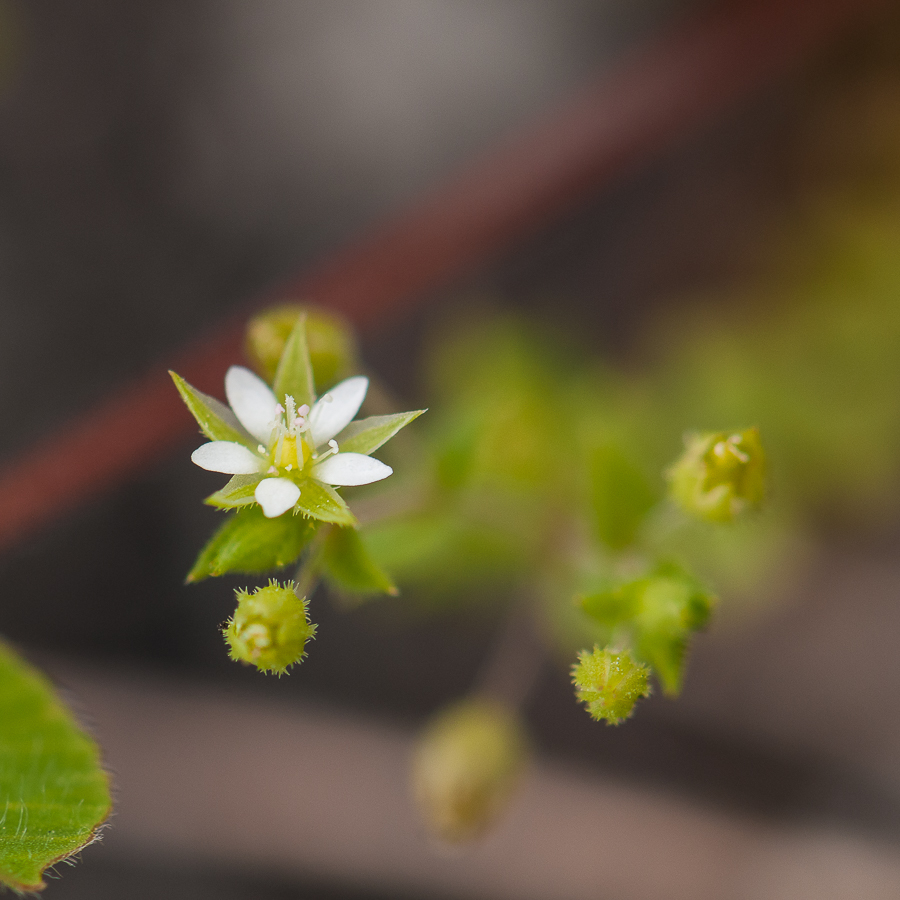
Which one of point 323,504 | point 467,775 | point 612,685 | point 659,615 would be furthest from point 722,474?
point 467,775

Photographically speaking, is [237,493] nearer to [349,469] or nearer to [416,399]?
[349,469]

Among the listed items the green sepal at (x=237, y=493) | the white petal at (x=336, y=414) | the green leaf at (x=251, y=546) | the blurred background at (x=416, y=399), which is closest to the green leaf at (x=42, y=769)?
the green leaf at (x=251, y=546)

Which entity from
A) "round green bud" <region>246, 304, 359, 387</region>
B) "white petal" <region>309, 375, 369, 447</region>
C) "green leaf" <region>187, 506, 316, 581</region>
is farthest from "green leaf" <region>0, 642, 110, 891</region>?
"round green bud" <region>246, 304, 359, 387</region>

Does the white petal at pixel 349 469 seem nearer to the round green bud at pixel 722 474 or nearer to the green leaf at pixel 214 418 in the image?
the green leaf at pixel 214 418

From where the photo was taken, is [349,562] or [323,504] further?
[349,562]

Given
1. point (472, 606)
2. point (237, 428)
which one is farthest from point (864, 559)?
point (237, 428)

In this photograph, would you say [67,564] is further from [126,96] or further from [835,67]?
[835,67]
